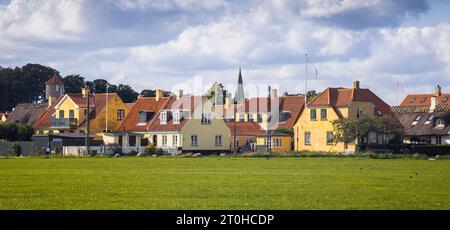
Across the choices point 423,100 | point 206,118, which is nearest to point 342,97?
point 206,118

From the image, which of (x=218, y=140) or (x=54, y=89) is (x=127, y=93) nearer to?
(x=54, y=89)

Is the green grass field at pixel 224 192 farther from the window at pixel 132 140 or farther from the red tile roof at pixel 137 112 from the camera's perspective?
the red tile roof at pixel 137 112

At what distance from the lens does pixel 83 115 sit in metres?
Result: 119

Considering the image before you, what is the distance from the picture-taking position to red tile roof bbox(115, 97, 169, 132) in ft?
343

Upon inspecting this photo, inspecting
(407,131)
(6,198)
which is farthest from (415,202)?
(407,131)

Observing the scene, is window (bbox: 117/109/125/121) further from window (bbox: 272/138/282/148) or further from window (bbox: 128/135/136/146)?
window (bbox: 272/138/282/148)

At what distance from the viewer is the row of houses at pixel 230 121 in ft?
319

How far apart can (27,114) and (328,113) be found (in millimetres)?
54831

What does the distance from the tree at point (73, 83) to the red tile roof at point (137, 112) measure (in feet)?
210

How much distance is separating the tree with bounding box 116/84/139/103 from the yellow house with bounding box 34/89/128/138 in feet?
156

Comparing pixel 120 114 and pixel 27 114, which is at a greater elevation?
pixel 27 114

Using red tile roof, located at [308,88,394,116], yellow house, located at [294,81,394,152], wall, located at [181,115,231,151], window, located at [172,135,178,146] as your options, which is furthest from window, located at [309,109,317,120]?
window, located at [172,135,178,146]

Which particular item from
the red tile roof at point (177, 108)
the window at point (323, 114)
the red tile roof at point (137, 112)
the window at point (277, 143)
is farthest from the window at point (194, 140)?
the window at point (323, 114)
